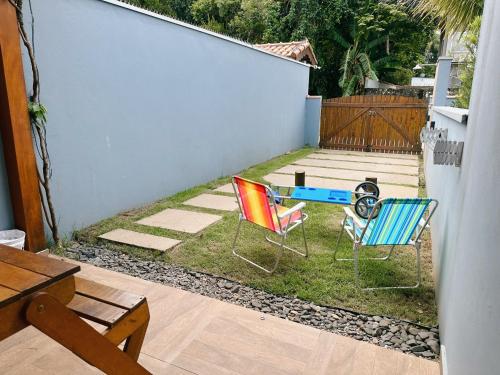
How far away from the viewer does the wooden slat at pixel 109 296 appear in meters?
1.72

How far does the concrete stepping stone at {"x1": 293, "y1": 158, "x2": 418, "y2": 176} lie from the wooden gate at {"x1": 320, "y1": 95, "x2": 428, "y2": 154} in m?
3.02

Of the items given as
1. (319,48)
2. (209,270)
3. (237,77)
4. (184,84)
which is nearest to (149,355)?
(209,270)

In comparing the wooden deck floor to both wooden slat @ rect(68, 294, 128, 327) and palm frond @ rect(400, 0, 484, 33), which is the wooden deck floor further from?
palm frond @ rect(400, 0, 484, 33)

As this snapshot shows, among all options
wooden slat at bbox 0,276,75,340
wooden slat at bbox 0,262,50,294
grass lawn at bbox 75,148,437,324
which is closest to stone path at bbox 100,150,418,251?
grass lawn at bbox 75,148,437,324

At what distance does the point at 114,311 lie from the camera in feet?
5.48

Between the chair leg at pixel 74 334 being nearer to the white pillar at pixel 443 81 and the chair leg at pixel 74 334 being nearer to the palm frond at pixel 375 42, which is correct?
the white pillar at pixel 443 81

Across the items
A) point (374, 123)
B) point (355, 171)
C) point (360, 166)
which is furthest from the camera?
point (374, 123)

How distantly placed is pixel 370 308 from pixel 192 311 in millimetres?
1431

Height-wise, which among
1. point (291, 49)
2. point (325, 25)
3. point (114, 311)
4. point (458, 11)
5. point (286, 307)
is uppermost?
point (325, 25)

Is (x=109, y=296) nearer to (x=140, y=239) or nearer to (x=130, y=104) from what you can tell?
(x=140, y=239)

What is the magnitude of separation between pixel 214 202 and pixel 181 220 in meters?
1.04

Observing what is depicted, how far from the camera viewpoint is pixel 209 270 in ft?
11.7

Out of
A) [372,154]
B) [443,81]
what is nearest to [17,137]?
[443,81]

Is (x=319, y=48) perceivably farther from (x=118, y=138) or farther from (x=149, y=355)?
(x=149, y=355)
